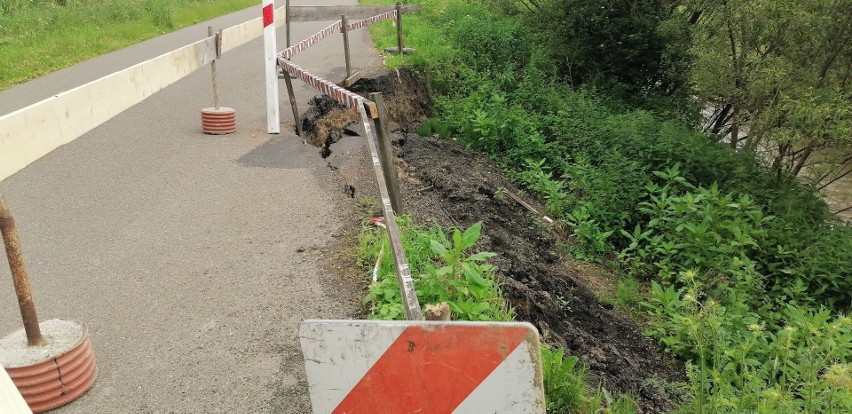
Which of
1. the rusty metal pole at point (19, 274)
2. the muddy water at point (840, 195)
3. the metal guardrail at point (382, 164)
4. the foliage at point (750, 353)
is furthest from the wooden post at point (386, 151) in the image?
the muddy water at point (840, 195)

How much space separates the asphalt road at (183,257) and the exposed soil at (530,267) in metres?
1.34

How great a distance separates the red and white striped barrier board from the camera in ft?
7.88

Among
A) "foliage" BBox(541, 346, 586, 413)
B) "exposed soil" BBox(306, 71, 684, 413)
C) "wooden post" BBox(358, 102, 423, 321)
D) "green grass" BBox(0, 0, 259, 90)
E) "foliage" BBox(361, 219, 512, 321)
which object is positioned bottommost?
"exposed soil" BBox(306, 71, 684, 413)

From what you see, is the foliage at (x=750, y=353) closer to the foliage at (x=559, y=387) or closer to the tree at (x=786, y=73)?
the foliage at (x=559, y=387)

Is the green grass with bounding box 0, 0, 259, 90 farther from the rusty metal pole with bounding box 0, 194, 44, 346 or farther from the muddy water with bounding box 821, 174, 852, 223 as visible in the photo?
the muddy water with bounding box 821, 174, 852, 223

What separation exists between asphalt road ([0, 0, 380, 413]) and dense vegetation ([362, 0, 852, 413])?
264 centimetres

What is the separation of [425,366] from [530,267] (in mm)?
4539

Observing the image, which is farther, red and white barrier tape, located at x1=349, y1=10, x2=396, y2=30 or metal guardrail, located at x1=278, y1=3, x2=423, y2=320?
red and white barrier tape, located at x1=349, y1=10, x2=396, y2=30

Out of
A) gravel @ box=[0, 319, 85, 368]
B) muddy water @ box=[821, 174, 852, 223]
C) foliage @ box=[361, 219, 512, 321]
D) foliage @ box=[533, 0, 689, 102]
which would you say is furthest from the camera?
muddy water @ box=[821, 174, 852, 223]

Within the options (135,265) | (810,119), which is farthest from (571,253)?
(135,265)

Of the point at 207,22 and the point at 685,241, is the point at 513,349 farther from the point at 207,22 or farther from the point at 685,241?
the point at 207,22

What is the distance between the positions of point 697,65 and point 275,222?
9181 millimetres

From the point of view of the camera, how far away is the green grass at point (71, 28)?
12344 mm

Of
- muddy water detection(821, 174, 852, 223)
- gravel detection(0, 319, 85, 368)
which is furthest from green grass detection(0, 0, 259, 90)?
muddy water detection(821, 174, 852, 223)
